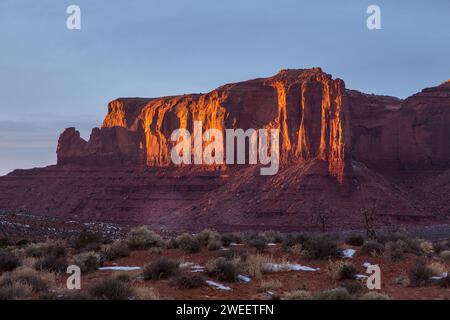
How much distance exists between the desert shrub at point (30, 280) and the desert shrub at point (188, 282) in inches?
105

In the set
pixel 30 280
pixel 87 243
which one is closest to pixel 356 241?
pixel 87 243

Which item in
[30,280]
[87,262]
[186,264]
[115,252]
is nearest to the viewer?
[30,280]

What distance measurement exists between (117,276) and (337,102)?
217ft

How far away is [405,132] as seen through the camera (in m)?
91.5

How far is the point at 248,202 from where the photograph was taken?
7388cm

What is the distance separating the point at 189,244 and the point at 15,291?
8.29 m

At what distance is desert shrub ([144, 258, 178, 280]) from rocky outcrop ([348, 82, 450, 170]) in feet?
259

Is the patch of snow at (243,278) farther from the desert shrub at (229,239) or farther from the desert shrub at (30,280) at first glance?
the desert shrub at (229,239)

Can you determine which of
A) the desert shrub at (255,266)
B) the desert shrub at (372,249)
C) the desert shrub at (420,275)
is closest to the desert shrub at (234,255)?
the desert shrub at (255,266)

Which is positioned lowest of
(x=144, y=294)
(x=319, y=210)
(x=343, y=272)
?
(x=319, y=210)

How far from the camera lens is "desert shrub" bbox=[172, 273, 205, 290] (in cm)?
1317

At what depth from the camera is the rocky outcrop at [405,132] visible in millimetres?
89438

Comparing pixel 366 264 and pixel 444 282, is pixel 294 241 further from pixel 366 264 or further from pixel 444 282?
pixel 444 282

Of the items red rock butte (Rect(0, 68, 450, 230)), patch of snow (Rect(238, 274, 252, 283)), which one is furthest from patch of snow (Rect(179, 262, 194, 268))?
red rock butte (Rect(0, 68, 450, 230))
